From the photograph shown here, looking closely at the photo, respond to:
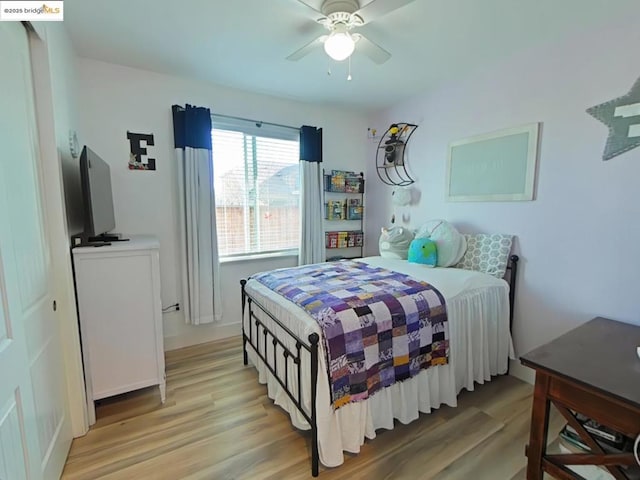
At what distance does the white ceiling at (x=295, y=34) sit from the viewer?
5.74 feet

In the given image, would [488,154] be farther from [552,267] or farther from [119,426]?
[119,426]

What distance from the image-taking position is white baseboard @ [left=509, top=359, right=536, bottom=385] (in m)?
2.35

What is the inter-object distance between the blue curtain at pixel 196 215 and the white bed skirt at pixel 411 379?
0.72 metres

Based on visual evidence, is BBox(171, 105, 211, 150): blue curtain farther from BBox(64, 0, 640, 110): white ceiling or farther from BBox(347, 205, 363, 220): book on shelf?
BBox(347, 205, 363, 220): book on shelf

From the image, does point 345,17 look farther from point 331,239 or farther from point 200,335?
point 200,335

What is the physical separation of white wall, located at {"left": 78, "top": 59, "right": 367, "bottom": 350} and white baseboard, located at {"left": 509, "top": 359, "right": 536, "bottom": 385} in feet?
8.37

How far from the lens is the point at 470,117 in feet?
8.87

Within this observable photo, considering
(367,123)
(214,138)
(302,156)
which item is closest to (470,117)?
(367,123)

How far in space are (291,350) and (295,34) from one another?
2.09 meters

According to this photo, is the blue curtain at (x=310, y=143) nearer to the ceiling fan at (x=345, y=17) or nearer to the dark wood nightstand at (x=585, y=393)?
the ceiling fan at (x=345, y=17)

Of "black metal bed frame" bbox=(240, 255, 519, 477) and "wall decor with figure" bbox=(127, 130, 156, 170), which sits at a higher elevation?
"wall decor with figure" bbox=(127, 130, 156, 170)

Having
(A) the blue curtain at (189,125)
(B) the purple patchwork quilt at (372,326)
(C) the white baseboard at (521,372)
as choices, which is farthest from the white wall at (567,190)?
(A) the blue curtain at (189,125)

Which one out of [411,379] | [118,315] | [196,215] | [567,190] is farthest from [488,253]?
[118,315]

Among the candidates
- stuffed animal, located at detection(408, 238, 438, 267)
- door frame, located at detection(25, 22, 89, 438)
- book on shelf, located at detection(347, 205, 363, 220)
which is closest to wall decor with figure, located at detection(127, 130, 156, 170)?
door frame, located at detection(25, 22, 89, 438)
